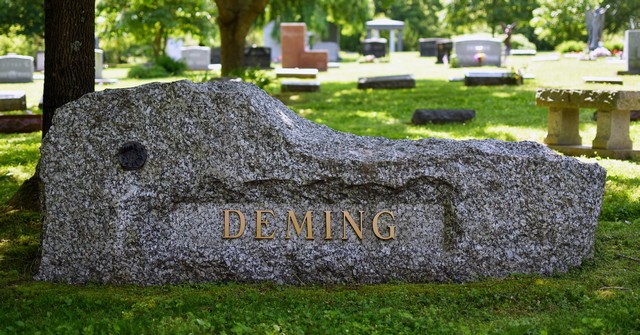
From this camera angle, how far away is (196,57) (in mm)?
35500

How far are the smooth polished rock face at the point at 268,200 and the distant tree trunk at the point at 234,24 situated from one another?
1486cm

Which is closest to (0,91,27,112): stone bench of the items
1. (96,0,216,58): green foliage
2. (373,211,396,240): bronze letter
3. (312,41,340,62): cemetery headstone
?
(96,0,216,58): green foliage

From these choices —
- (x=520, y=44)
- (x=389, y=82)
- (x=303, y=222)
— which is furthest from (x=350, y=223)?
(x=520, y=44)

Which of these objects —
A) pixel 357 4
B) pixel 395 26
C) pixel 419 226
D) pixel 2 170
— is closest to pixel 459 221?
pixel 419 226

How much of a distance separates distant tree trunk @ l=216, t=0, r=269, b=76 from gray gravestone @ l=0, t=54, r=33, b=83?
7.61 m

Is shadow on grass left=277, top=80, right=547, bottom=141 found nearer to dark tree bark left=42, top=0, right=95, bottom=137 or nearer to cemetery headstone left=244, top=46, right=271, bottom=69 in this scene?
dark tree bark left=42, top=0, right=95, bottom=137

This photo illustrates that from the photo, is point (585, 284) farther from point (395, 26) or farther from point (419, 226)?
point (395, 26)

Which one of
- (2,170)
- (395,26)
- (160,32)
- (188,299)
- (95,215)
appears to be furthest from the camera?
(395,26)

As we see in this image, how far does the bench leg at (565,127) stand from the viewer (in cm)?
1218

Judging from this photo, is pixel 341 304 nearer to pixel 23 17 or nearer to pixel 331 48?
pixel 23 17

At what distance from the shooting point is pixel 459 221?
6.01 meters

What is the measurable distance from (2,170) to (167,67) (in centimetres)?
2111

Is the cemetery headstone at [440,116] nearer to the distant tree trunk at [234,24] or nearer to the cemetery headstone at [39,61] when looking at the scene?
the distant tree trunk at [234,24]

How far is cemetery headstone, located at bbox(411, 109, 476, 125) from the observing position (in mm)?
14484
